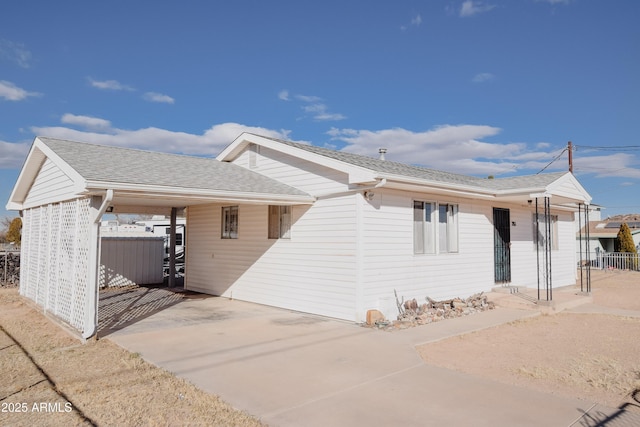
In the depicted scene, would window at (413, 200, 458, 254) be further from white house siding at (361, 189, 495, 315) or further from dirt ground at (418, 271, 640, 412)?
dirt ground at (418, 271, 640, 412)

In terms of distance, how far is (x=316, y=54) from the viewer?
17812mm

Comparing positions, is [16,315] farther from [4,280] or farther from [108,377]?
[4,280]

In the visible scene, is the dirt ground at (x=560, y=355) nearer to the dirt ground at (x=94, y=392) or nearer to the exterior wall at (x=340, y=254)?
the exterior wall at (x=340, y=254)

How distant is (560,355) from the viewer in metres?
6.38

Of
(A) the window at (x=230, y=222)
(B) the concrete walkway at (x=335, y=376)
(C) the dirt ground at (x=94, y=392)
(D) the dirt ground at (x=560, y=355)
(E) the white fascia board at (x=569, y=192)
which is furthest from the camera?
(A) the window at (x=230, y=222)

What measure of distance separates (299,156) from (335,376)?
5.81 meters

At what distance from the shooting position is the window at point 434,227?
9922mm

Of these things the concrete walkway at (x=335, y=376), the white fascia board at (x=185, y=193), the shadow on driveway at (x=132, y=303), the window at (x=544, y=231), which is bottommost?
the shadow on driveway at (x=132, y=303)

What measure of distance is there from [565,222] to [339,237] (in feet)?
36.2

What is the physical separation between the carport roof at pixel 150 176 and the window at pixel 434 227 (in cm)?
266

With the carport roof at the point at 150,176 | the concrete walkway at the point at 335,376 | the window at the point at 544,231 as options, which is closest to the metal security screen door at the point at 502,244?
the window at the point at 544,231

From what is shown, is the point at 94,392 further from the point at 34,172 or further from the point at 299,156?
the point at 34,172

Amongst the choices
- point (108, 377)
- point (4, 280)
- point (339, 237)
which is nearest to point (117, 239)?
point (4, 280)

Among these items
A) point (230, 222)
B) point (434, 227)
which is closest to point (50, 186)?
point (230, 222)
